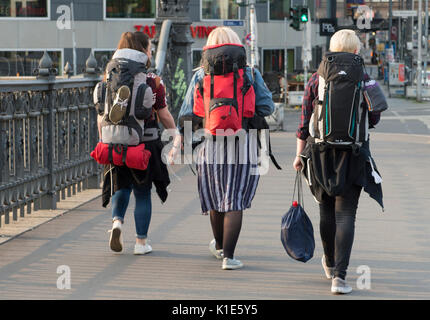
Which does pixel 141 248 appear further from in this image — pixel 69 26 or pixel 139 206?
pixel 69 26

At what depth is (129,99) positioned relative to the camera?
7391mm

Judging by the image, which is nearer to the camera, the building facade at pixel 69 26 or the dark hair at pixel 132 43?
the dark hair at pixel 132 43

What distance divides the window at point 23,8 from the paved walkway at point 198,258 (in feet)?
123

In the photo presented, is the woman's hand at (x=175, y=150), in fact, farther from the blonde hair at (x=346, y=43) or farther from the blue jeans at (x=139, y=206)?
the blonde hair at (x=346, y=43)

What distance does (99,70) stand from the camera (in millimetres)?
11312

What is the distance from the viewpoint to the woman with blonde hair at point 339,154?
635cm

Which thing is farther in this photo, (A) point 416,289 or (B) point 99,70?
(B) point 99,70

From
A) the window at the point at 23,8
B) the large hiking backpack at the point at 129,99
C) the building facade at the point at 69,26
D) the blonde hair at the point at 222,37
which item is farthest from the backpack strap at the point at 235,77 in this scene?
the window at the point at 23,8

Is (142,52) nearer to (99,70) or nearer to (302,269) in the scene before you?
(302,269)

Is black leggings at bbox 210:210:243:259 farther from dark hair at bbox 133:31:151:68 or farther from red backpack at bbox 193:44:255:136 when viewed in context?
dark hair at bbox 133:31:151:68

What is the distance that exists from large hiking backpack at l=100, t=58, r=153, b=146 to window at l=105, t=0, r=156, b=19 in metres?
41.0

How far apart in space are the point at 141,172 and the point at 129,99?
60cm

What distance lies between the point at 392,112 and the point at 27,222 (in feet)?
74.1

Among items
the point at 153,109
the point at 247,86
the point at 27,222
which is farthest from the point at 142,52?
the point at 27,222
